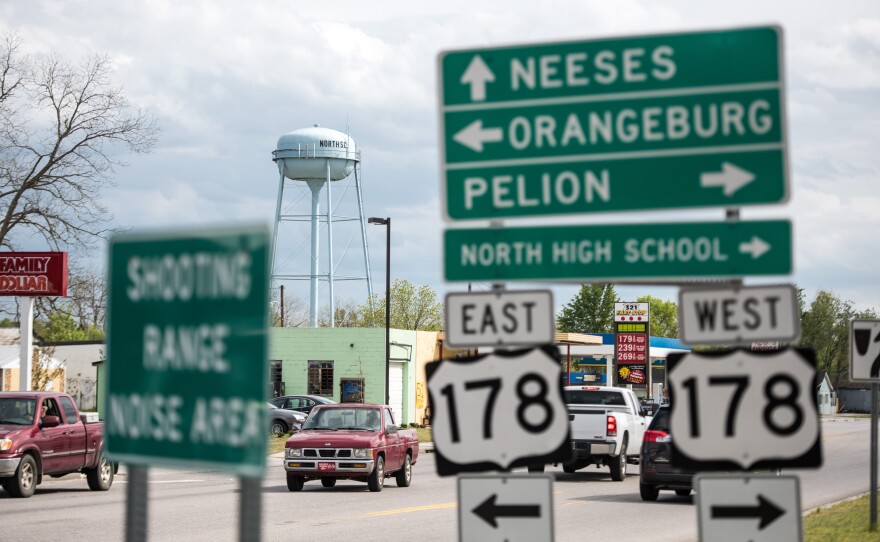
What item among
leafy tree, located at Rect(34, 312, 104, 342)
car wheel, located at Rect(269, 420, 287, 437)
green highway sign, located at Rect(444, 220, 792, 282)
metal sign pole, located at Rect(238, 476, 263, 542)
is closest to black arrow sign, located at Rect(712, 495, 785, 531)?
green highway sign, located at Rect(444, 220, 792, 282)

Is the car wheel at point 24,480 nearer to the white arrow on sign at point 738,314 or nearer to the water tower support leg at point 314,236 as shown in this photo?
the white arrow on sign at point 738,314

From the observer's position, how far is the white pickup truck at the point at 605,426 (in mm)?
25891

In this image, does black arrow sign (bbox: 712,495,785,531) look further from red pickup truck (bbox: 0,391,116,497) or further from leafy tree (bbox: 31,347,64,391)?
leafy tree (bbox: 31,347,64,391)

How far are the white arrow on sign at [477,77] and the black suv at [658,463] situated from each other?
14836mm

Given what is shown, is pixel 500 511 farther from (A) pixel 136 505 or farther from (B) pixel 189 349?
(B) pixel 189 349

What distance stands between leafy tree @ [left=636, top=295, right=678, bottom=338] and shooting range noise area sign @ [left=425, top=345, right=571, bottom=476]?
140 meters

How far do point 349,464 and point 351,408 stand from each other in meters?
1.62

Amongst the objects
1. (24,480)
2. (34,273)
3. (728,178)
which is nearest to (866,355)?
(728,178)

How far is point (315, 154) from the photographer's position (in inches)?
2923

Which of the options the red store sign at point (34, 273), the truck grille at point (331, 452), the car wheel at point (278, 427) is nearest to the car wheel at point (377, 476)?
the truck grille at point (331, 452)

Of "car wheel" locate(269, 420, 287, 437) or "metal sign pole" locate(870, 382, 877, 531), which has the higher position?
"metal sign pole" locate(870, 382, 877, 531)

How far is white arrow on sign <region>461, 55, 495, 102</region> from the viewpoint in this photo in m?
6.87

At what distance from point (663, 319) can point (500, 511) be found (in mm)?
144391

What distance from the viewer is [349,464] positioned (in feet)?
76.1
